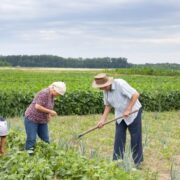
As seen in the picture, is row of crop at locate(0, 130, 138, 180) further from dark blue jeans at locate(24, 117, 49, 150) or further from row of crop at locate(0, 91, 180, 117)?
row of crop at locate(0, 91, 180, 117)

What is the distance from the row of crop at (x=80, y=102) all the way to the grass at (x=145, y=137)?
0.69 metres

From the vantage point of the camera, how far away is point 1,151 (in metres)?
6.84

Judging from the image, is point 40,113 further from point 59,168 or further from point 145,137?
point 145,137

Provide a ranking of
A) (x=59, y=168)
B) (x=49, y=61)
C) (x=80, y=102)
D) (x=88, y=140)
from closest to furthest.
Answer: (x=59, y=168) → (x=88, y=140) → (x=80, y=102) → (x=49, y=61)

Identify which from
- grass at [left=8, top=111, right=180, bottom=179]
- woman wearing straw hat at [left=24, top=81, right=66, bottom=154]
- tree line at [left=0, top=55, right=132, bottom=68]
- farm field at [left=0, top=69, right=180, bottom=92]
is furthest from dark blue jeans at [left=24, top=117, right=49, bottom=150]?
tree line at [left=0, top=55, right=132, bottom=68]

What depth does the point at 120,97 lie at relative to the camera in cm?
718

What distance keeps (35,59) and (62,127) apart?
243ft

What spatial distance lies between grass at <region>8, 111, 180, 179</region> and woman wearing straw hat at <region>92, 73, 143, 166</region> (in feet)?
1.16

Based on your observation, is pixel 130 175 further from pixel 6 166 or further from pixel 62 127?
pixel 62 127

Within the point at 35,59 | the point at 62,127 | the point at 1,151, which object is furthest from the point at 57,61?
the point at 1,151

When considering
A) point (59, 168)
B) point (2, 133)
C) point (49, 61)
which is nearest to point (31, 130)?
point (2, 133)

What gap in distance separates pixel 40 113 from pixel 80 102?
858 cm

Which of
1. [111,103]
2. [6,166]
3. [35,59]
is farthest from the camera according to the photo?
[35,59]

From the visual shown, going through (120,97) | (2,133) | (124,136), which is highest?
(120,97)
